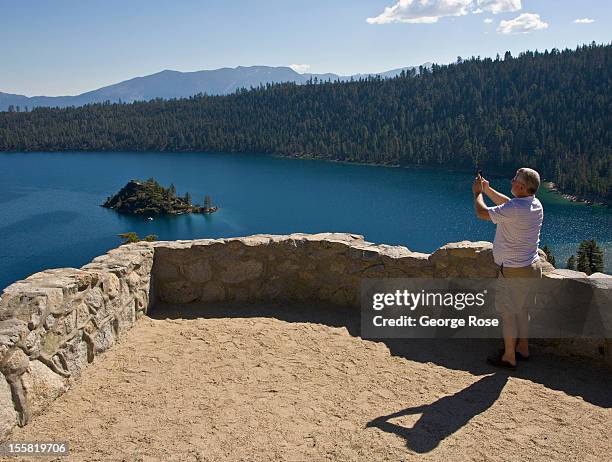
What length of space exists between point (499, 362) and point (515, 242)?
3.95 ft

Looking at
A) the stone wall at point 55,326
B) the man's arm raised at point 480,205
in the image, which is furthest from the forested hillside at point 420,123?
the stone wall at point 55,326

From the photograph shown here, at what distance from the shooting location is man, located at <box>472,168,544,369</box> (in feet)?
15.6

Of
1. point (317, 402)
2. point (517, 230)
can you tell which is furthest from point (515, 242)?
point (317, 402)

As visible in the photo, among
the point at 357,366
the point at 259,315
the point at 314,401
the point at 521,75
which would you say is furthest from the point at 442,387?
the point at 521,75

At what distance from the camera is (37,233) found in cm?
7012

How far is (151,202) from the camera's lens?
84750 mm

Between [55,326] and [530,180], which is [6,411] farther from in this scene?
[530,180]

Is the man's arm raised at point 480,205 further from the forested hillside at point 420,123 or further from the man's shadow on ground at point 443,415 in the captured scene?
the forested hillside at point 420,123

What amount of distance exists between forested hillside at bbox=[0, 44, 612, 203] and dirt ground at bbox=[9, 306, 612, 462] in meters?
86.7

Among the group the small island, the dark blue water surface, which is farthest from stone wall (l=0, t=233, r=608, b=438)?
the small island

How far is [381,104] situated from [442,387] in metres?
159

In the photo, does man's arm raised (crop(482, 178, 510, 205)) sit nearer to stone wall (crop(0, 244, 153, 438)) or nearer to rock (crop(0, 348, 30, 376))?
stone wall (crop(0, 244, 153, 438))

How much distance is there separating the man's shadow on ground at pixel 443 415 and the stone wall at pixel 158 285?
1.44 m

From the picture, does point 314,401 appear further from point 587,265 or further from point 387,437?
point 587,265
